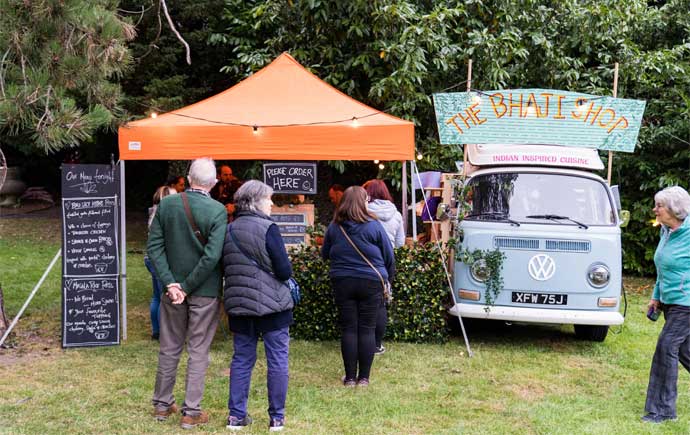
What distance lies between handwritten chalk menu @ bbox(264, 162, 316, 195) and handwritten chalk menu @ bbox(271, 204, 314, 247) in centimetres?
22

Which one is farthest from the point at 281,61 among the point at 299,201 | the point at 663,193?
the point at 663,193

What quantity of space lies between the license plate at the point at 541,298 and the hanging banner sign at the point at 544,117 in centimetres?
174

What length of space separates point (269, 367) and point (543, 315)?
10.9 ft

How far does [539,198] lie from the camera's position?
7.57 metres

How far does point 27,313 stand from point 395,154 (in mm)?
5027

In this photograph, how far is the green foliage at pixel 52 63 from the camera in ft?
19.6

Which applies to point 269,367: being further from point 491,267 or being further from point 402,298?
point 491,267

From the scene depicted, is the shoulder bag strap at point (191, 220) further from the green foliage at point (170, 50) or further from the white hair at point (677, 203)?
the green foliage at point (170, 50)

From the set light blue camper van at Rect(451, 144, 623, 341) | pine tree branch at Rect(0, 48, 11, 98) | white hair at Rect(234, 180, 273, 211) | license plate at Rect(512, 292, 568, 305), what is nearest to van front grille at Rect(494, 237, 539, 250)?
light blue camper van at Rect(451, 144, 623, 341)

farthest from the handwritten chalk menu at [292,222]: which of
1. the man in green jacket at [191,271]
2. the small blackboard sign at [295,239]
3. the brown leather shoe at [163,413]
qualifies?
the brown leather shoe at [163,413]

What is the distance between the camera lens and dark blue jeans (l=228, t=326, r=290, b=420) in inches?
194

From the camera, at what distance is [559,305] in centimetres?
720

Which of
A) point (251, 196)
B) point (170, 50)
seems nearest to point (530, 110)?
point (251, 196)

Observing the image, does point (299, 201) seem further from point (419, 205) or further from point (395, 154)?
point (419, 205)
